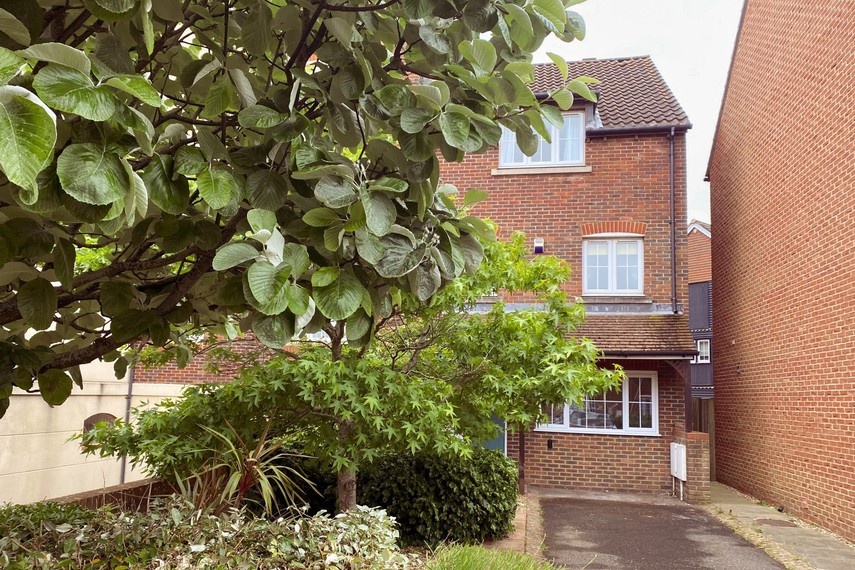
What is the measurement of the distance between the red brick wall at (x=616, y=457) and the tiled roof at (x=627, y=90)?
4912 mm

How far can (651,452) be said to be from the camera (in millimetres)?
13688

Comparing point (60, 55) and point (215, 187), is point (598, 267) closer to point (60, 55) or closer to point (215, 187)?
point (215, 187)

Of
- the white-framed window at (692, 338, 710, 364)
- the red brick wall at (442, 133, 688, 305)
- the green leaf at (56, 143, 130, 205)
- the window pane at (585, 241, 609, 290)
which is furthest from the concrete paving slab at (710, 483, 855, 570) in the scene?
the white-framed window at (692, 338, 710, 364)

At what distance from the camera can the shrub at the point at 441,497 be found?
810 cm

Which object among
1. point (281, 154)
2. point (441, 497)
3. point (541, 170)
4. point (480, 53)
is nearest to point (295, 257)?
point (281, 154)

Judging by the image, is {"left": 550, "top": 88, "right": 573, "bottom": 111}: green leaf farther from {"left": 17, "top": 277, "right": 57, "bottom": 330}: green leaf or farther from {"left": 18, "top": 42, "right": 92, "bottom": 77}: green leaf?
{"left": 17, "top": 277, "right": 57, "bottom": 330}: green leaf

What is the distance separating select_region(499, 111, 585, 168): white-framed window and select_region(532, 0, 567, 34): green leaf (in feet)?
40.8

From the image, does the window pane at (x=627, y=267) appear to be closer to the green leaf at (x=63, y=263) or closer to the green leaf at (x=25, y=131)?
the green leaf at (x=63, y=263)

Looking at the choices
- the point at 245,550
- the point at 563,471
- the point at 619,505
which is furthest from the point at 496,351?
the point at 563,471

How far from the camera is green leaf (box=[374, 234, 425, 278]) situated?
83.3 inches

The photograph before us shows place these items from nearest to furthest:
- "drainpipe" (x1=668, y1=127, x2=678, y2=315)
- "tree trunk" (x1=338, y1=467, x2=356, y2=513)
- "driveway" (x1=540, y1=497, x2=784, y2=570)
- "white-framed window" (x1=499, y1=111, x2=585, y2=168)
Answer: "tree trunk" (x1=338, y1=467, x2=356, y2=513)
"driveway" (x1=540, y1=497, x2=784, y2=570)
"drainpipe" (x1=668, y1=127, x2=678, y2=315)
"white-framed window" (x1=499, y1=111, x2=585, y2=168)

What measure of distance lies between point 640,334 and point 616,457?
2.50m

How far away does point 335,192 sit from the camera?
82.1 inches

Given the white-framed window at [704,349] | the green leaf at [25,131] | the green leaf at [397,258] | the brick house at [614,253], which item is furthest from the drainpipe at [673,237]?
the white-framed window at [704,349]
